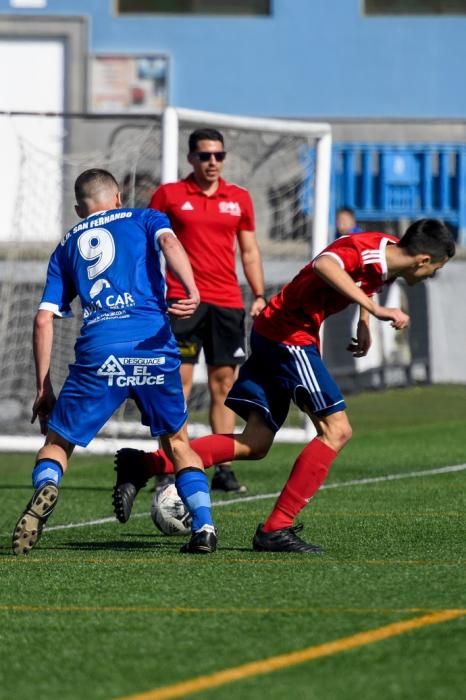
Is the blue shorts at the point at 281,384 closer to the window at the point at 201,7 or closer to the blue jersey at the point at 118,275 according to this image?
the blue jersey at the point at 118,275

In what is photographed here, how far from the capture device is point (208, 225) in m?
11.1

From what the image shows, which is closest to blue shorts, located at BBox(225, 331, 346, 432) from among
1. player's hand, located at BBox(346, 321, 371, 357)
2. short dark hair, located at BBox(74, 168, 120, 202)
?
player's hand, located at BBox(346, 321, 371, 357)

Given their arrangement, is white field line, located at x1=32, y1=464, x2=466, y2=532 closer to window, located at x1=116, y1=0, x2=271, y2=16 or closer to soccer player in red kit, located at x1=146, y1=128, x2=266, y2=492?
soccer player in red kit, located at x1=146, y1=128, x2=266, y2=492

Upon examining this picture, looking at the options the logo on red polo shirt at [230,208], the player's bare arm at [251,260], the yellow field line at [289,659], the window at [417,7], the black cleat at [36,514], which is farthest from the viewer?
the window at [417,7]

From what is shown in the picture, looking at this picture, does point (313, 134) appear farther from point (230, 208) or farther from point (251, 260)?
point (230, 208)

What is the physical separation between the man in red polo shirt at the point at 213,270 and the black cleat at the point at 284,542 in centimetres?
303

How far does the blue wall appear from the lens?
24.6 meters

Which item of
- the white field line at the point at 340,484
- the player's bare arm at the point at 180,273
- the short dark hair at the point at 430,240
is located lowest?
the white field line at the point at 340,484

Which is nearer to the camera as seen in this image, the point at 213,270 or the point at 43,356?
the point at 43,356

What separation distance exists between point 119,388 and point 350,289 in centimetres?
114

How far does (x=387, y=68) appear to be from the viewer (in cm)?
2477

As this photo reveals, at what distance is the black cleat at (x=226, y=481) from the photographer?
1103 centimetres

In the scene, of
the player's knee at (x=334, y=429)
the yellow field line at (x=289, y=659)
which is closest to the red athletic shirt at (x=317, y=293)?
the player's knee at (x=334, y=429)

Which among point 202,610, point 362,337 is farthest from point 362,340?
point 202,610
